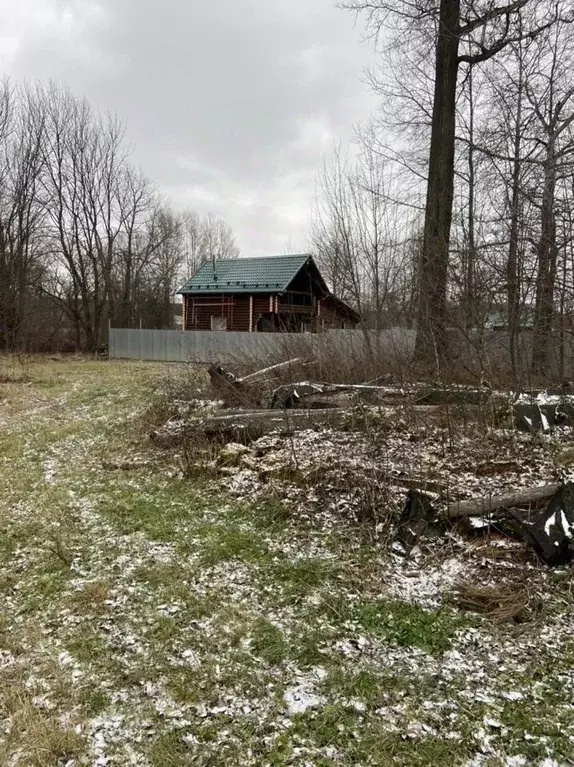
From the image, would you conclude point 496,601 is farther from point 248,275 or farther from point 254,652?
point 248,275

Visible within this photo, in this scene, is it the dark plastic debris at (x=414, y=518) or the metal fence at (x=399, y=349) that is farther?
the metal fence at (x=399, y=349)

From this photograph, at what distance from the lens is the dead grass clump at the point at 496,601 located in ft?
8.55

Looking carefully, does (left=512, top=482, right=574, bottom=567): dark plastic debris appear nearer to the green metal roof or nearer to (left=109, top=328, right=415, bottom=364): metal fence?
(left=109, top=328, right=415, bottom=364): metal fence

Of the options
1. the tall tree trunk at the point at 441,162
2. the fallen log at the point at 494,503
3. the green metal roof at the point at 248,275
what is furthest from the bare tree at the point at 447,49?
the green metal roof at the point at 248,275

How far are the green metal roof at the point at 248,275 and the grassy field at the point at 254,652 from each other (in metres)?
19.4

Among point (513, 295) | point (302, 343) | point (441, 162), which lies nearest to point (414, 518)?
point (513, 295)

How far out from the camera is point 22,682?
85.3 inches

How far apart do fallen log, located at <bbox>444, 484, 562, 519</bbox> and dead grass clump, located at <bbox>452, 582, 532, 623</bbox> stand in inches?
26.0

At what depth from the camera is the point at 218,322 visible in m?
24.2

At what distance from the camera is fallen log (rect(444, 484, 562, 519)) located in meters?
3.48

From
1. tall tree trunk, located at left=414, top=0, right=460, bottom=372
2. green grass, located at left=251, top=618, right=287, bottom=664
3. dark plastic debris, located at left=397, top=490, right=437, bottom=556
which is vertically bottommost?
green grass, located at left=251, top=618, right=287, bottom=664

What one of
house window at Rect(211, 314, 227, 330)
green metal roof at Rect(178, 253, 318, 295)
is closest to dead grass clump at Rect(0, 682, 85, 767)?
green metal roof at Rect(178, 253, 318, 295)

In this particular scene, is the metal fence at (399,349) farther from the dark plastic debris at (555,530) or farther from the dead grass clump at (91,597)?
the dead grass clump at (91,597)

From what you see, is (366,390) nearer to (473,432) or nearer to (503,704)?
(473,432)
